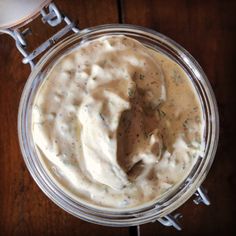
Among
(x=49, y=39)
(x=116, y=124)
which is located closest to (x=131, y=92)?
(x=116, y=124)

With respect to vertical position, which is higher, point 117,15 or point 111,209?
point 117,15

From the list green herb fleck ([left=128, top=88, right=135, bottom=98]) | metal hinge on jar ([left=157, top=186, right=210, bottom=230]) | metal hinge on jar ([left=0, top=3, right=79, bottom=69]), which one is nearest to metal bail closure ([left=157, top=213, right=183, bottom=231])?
metal hinge on jar ([left=157, top=186, right=210, bottom=230])

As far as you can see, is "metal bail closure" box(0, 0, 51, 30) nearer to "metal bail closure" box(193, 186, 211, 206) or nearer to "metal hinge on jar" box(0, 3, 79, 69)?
"metal hinge on jar" box(0, 3, 79, 69)

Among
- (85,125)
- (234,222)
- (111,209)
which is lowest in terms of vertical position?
(234,222)

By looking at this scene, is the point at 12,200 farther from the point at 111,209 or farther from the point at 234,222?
the point at 234,222

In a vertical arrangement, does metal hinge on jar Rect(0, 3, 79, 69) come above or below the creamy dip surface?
Result: above

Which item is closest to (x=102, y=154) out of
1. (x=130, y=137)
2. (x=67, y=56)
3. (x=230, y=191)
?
(x=130, y=137)
